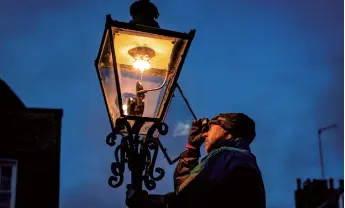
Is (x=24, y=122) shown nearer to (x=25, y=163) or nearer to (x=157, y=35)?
(x=25, y=163)

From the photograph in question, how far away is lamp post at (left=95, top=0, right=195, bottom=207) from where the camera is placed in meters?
4.63

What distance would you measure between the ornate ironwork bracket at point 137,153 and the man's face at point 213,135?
0.79m

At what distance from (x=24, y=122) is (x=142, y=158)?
11009 mm

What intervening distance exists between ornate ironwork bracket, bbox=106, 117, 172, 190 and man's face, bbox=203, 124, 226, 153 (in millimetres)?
786

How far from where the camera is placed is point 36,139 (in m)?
15.1

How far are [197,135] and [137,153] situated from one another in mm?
746

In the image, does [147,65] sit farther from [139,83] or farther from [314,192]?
[314,192]

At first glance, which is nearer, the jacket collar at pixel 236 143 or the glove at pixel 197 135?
the jacket collar at pixel 236 143

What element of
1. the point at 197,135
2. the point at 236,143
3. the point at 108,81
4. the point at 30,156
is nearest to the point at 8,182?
the point at 30,156

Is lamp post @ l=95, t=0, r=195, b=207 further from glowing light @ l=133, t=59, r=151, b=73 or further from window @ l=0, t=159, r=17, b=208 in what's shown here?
window @ l=0, t=159, r=17, b=208

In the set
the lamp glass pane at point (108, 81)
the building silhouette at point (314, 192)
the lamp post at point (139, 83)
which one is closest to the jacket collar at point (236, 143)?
the lamp post at point (139, 83)

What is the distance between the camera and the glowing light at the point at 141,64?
482cm

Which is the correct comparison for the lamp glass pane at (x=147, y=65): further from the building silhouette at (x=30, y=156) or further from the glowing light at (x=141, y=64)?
the building silhouette at (x=30, y=156)

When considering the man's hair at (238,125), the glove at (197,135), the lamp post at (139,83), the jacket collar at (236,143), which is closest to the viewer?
the jacket collar at (236,143)
